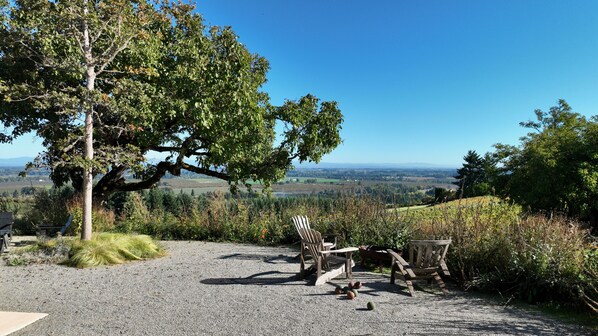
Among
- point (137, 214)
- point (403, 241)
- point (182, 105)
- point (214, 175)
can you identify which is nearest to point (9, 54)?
point (182, 105)

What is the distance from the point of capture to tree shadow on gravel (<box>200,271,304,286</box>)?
5520mm

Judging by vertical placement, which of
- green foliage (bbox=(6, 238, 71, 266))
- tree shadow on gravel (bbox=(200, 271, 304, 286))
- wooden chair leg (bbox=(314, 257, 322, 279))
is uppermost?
wooden chair leg (bbox=(314, 257, 322, 279))

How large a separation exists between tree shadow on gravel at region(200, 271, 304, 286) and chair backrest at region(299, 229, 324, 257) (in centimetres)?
50

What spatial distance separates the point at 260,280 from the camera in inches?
224

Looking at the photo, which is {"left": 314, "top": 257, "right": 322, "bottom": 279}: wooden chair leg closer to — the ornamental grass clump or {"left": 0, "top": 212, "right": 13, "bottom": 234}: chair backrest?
the ornamental grass clump

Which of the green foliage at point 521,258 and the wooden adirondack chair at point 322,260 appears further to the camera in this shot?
the wooden adirondack chair at point 322,260

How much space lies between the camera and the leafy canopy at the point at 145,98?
702 centimetres

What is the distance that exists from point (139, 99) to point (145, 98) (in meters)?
0.25

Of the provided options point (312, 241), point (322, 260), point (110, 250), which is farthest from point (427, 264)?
point (110, 250)

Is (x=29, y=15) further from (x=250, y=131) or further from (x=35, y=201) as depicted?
(x=35, y=201)

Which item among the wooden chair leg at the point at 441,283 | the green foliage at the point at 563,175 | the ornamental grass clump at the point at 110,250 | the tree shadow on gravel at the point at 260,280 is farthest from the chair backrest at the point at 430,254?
the green foliage at the point at 563,175

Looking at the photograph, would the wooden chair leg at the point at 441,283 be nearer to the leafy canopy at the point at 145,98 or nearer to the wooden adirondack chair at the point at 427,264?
the wooden adirondack chair at the point at 427,264

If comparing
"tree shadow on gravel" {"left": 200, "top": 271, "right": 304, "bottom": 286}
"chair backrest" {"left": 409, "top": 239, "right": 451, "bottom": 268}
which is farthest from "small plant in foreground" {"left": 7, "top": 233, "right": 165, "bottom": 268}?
"chair backrest" {"left": 409, "top": 239, "right": 451, "bottom": 268}

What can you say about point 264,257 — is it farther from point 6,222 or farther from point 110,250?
point 6,222
